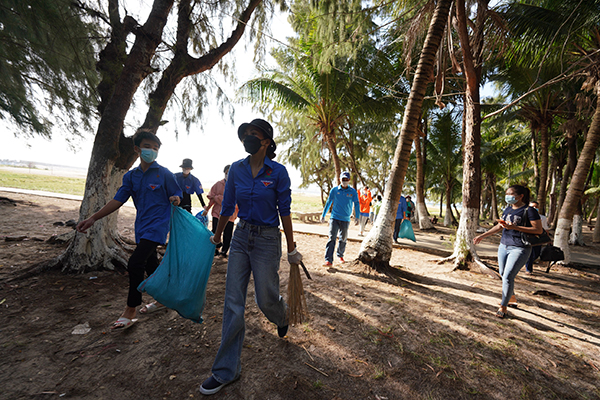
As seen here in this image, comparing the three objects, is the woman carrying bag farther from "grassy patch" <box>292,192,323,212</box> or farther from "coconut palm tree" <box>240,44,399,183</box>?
"grassy patch" <box>292,192,323,212</box>

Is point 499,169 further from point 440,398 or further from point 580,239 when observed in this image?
point 440,398

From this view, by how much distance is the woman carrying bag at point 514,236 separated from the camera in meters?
3.59

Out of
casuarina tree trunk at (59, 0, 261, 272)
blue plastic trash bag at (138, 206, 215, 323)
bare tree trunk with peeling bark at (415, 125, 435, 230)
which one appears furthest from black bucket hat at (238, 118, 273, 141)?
bare tree trunk with peeling bark at (415, 125, 435, 230)

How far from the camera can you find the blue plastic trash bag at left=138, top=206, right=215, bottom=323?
2463mm

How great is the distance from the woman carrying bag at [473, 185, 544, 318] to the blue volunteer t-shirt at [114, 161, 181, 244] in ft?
14.3

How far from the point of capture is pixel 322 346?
274cm

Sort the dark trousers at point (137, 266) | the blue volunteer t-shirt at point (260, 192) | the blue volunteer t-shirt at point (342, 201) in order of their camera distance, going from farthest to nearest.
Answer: the blue volunteer t-shirt at point (342, 201) → the dark trousers at point (137, 266) → the blue volunteer t-shirt at point (260, 192)

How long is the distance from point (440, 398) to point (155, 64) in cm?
738

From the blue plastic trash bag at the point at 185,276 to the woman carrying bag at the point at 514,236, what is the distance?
3.84 m

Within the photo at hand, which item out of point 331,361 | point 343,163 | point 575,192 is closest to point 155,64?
point 331,361

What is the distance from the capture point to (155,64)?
6.00m

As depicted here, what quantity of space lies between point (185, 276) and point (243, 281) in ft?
2.11

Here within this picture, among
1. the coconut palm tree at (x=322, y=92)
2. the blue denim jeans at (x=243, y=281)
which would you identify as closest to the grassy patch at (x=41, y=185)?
the coconut palm tree at (x=322, y=92)

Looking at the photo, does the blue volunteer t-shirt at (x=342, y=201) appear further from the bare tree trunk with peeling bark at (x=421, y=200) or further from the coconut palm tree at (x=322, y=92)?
the bare tree trunk with peeling bark at (x=421, y=200)
